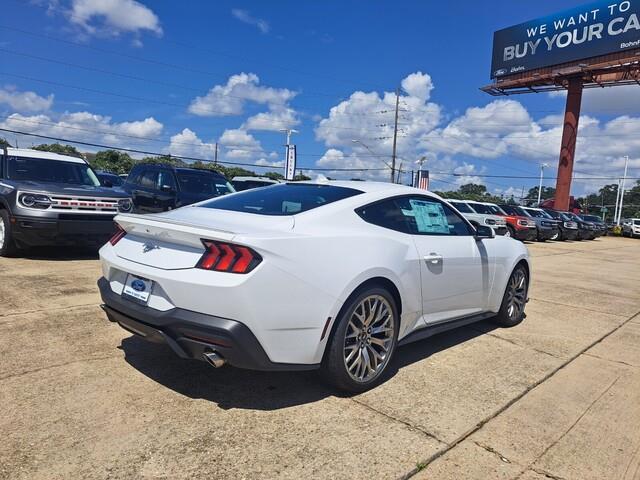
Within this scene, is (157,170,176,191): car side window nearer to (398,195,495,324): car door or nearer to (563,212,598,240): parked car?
(398,195,495,324): car door

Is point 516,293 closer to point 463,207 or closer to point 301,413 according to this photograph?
point 301,413

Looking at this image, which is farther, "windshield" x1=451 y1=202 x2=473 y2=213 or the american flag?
the american flag

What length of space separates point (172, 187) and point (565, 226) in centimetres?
2173

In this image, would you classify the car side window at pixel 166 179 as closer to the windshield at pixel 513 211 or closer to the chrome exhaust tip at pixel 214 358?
the chrome exhaust tip at pixel 214 358

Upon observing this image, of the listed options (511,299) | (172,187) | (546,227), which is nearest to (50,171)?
(172,187)

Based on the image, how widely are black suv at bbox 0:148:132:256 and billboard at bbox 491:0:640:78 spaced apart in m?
39.7

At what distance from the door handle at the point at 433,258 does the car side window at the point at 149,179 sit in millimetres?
8571

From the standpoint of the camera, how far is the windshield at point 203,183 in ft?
35.3

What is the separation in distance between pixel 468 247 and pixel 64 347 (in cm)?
362

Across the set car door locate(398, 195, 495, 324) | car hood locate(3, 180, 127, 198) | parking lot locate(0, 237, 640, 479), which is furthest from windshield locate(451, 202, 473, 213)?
car door locate(398, 195, 495, 324)

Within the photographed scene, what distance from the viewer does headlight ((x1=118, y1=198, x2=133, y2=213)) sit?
7.56 meters

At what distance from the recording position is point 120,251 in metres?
3.39

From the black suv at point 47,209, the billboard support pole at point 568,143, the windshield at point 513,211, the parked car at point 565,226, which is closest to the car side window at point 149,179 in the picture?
the black suv at point 47,209

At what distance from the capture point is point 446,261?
4129mm
